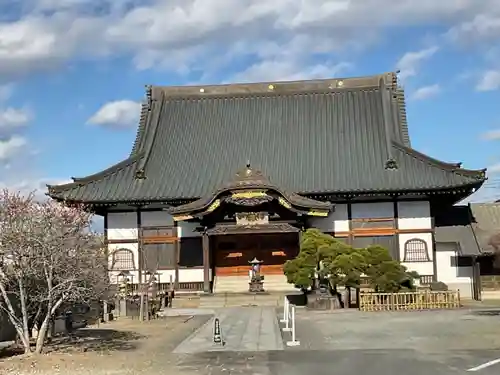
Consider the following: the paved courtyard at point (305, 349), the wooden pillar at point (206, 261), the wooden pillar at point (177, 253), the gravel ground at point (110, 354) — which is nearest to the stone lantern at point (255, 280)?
the wooden pillar at point (206, 261)

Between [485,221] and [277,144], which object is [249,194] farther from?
[485,221]

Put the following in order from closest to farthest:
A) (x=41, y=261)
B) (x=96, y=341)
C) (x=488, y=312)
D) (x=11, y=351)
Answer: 1. (x=41, y=261)
2. (x=11, y=351)
3. (x=96, y=341)
4. (x=488, y=312)

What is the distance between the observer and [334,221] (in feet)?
110

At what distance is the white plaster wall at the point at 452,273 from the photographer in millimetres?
33156

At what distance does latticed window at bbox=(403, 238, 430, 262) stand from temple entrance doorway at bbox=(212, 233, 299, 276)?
5.26m

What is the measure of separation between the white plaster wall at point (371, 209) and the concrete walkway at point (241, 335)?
939 cm

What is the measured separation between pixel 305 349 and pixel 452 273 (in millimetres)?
19696

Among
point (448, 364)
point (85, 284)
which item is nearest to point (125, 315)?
point (85, 284)

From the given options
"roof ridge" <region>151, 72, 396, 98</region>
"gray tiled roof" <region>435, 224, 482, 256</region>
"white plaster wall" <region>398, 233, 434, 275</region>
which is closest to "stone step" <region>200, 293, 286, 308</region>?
"white plaster wall" <region>398, 233, 434, 275</region>

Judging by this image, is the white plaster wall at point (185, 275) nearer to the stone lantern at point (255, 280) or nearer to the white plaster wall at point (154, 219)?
the white plaster wall at point (154, 219)

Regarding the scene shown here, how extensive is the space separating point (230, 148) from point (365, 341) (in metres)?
21.3

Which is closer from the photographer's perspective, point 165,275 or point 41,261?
point 41,261

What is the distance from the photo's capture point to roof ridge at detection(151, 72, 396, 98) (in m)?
39.0

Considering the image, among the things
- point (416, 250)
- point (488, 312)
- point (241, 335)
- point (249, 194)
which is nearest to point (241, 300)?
point (249, 194)
